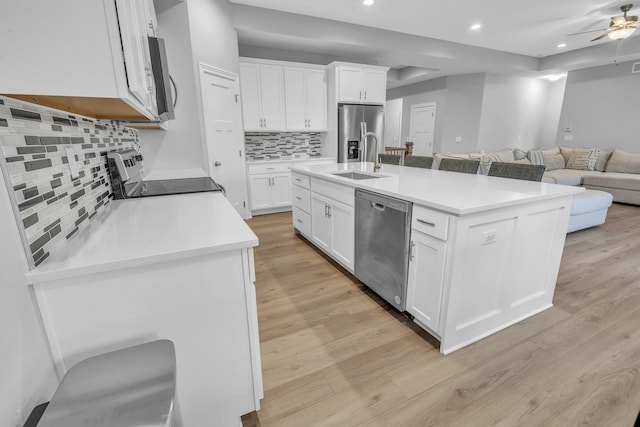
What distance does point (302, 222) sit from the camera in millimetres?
3295

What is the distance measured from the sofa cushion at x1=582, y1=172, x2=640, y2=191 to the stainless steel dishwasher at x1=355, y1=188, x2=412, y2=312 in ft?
17.9

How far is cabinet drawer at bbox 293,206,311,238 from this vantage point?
313cm

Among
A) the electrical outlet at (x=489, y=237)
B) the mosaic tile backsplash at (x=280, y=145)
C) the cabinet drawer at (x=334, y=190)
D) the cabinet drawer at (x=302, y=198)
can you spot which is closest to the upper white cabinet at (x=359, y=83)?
the mosaic tile backsplash at (x=280, y=145)

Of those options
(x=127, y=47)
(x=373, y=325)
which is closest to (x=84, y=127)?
(x=127, y=47)

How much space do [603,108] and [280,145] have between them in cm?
670

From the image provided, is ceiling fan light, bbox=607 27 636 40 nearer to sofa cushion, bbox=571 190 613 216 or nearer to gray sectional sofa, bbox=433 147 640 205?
gray sectional sofa, bbox=433 147 640 205

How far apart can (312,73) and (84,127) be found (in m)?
3.87

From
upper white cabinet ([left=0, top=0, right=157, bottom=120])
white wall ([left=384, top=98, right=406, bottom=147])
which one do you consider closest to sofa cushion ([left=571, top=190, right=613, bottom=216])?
upper white cabinet ([left=0, top=0, right=157, bottom=120])

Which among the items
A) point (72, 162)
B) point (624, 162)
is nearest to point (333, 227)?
point (72, 162)

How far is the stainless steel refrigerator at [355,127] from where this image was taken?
4.68m

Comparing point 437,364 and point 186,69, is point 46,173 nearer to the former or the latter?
point 437,364

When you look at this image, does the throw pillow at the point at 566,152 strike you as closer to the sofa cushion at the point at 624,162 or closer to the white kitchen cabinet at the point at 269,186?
the sofa cushion at the point at 624,162

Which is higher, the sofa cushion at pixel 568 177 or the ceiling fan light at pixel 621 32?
the ceiling fan light at pixel 621 32

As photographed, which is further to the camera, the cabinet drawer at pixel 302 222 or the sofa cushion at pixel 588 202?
the sofa cushion at pixel 588 202
